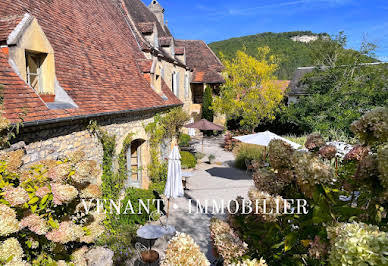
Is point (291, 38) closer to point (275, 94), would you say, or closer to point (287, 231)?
point (275, 94)

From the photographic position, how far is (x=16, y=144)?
13.1 feet

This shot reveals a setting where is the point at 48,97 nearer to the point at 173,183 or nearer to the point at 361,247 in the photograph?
the point at 173,183

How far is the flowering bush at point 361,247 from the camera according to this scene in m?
1.06

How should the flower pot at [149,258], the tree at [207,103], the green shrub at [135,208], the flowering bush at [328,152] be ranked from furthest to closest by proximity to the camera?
1. the tree at [207,103]
2. the green shrub at [135,208]
3. the flower pot at [149,258]
4. the flowering bush at [328,152]

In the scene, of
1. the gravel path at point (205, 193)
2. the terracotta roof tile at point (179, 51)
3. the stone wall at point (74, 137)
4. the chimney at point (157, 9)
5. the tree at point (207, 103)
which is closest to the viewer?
the stone wall at point (74, 137)

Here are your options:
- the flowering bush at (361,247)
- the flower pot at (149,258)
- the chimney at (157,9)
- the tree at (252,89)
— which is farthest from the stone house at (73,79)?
the chimney at (157,9)

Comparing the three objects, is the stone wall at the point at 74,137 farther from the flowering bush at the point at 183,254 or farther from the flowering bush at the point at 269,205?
the flowering bush at the point at 269,205

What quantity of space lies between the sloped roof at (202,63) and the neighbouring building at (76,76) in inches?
447

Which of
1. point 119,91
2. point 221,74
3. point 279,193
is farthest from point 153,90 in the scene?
point 221,74

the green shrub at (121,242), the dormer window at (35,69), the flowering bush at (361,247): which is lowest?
the green shrub at (121,242)

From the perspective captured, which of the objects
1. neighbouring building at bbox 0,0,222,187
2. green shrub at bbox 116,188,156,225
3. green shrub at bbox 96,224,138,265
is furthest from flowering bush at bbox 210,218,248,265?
green shrub at bbox 116,188,156,225

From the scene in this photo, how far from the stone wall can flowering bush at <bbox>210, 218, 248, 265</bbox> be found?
3.59m

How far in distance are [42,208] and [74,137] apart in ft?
11.0

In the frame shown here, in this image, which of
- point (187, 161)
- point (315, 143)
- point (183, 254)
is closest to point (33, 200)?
point (183, 254)
